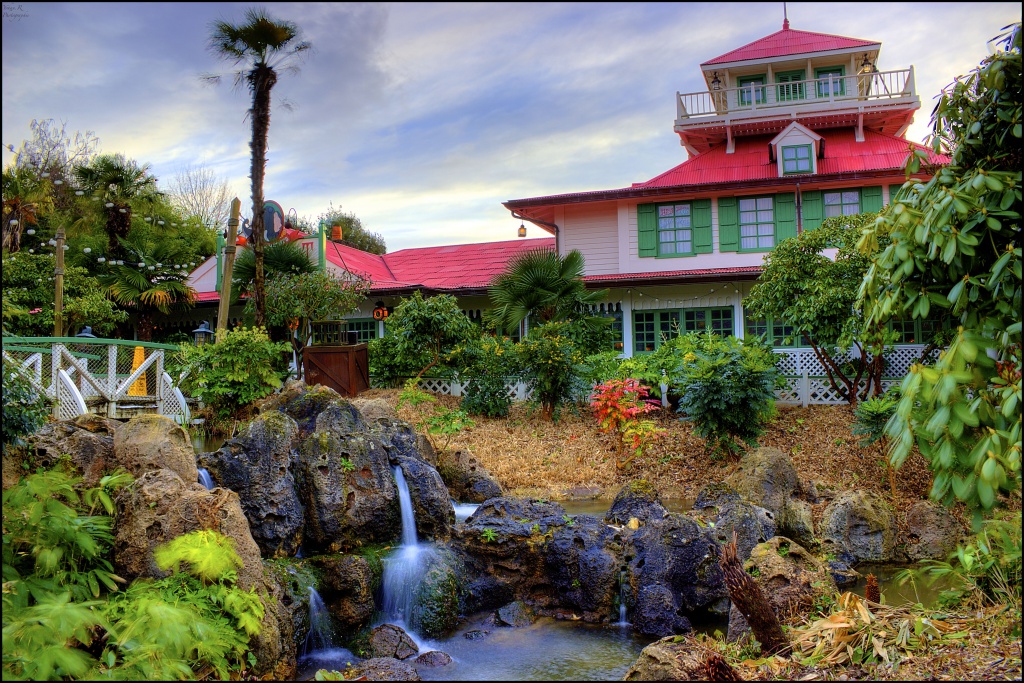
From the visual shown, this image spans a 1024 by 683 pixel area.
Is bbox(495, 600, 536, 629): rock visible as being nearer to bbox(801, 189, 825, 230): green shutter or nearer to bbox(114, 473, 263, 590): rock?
bbox(114, 473, 263, 590): rock

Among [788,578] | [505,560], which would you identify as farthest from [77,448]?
[788,578]

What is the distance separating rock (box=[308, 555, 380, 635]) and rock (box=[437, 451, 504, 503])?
3408mm

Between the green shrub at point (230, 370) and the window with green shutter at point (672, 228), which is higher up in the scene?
the window with green shutter at point (672, 228)

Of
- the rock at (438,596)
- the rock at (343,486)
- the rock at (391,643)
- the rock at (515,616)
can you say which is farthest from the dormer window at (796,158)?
the rock at (391,643)

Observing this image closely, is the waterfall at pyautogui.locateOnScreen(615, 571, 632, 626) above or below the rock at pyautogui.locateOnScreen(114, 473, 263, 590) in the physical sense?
below

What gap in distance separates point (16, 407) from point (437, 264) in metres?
19.3

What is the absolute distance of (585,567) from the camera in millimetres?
7715

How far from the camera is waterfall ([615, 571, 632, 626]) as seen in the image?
294 inches

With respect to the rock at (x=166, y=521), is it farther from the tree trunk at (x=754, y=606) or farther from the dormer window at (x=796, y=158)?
the dormer window at (x=796, y=158)

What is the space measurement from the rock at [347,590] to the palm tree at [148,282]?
1737cm

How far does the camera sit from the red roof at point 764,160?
1978 cm

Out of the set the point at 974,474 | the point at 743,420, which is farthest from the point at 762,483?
the point at 974,474

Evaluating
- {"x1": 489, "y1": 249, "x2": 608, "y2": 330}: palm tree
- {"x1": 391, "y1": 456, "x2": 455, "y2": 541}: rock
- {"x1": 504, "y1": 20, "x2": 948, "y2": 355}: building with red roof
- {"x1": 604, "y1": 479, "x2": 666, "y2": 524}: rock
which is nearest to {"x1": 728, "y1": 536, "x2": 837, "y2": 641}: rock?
{"x1": 604, "y1": 479, "x2": 666, "y2": 524}: rock

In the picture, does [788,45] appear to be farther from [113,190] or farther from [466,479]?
[113,190]
